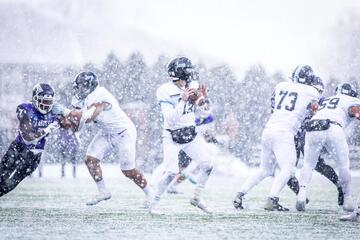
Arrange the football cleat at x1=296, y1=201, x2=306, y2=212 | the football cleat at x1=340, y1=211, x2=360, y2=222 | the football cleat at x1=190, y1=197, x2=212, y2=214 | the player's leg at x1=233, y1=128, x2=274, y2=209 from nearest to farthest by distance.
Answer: the football cleat at x1=340, y1=211, x2=360, y2=222, the football cleat at x1=190, y1=197, x2=212, y2=214, the football cleat at x1=296, y1=201, x2=306, y2=212, the player's leg at x1=233, y1=128, x2=274, y2=209

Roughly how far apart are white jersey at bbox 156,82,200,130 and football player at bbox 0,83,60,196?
141 centimetres

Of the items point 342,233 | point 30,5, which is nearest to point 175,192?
point 342,233

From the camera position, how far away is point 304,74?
791cm

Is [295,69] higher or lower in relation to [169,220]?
higher

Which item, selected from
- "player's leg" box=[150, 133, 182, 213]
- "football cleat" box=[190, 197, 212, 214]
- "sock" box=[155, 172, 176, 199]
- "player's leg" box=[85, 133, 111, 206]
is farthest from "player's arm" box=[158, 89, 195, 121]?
"player's leg" box=[85, 133, 111, 206]

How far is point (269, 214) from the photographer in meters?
7.16

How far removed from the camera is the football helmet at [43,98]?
750cm

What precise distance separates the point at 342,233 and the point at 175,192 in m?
5.63

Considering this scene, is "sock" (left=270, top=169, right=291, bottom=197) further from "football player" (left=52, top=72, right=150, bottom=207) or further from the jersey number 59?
"football player" (left=52, top=72, right=150, bottom=207)

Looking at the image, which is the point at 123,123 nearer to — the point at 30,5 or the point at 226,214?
the point at 226,214

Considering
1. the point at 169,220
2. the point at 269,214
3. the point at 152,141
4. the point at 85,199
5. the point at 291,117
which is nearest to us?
the point at 169,220

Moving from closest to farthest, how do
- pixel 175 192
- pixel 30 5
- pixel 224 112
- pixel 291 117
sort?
pixel 291 117 < pixel 175 192 < pixel 224 112 < pixel 30 5

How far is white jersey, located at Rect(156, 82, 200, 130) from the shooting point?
6945 mm

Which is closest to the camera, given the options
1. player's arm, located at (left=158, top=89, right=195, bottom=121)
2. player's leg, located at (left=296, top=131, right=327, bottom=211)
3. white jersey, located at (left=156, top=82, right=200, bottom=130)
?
player's arm, located at (left=158, top=89, right=195, bottom=121)
